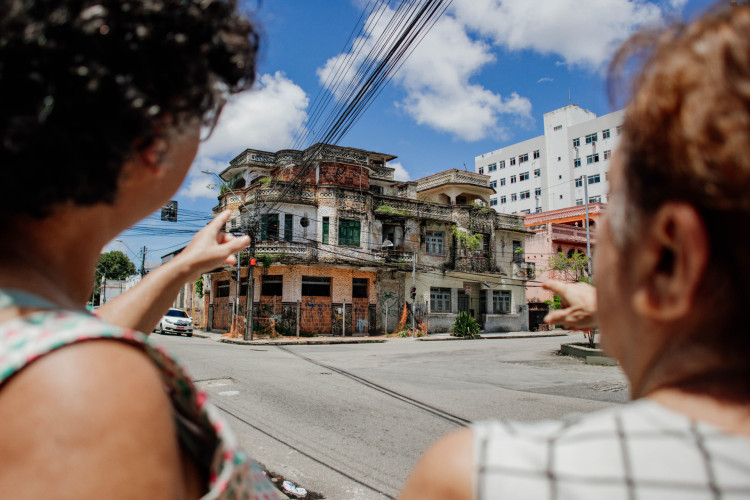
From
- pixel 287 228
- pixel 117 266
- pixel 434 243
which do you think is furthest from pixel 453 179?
pixel 117 266

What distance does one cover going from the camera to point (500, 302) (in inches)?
1235

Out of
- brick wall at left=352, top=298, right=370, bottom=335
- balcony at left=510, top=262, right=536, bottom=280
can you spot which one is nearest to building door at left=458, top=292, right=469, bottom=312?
balcony at left=510, top=262, right=536, bottom=280

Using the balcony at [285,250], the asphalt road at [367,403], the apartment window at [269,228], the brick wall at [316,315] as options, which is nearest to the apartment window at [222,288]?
the apartment window at [269,228]

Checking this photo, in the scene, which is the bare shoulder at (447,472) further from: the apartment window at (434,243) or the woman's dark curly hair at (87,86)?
the apartment window at (434,243)

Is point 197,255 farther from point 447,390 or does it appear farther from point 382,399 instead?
point 447,390

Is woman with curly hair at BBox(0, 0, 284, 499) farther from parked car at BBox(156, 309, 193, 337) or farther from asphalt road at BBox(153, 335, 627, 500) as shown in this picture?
parked car at BBox(156, 309, 193, 337)

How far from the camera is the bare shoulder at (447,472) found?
1.73ft

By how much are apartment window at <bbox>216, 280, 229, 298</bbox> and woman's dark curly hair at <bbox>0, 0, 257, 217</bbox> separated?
28.7 m

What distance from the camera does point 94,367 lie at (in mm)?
562

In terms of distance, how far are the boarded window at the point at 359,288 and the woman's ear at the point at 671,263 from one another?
84.8ft

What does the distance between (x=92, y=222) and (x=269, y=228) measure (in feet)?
83.8

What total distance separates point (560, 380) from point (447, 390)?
3119 mm

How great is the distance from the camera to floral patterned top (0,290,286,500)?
1.83 ft

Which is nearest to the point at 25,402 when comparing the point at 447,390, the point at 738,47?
the point at 738,47
